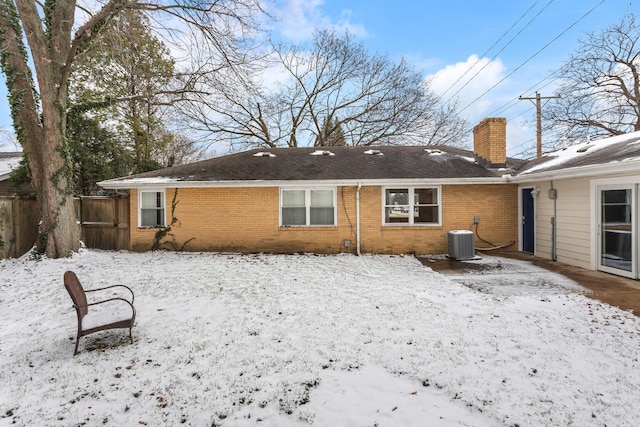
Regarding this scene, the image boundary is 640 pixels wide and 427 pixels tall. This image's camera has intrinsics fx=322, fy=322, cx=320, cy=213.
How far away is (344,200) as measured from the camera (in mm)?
11062

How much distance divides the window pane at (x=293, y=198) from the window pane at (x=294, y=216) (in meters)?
0.18

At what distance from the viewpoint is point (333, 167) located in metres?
12.0

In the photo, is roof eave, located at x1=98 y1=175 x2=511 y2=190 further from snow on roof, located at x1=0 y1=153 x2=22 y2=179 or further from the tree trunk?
snow on roof, located at x1=0 y1=153 x2=22 y2=179

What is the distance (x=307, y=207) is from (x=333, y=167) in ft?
6.31

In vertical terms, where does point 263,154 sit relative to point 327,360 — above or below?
above

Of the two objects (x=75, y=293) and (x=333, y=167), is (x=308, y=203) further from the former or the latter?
(x=75, y=293)

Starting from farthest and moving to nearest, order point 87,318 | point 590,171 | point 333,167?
1. point 333,167
2. point 590,171
3. point 87,318

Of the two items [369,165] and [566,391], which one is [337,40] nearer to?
[369,165]

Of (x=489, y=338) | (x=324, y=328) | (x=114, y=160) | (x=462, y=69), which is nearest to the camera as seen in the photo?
(x=489, y=338)

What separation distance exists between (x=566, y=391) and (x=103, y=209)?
44.5ft

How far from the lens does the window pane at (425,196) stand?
11.2m

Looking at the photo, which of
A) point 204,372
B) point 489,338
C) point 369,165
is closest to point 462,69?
point 369,165

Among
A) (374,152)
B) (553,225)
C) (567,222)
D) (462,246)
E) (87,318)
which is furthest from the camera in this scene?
(374,152)

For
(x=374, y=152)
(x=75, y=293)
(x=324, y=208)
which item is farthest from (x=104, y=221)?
(x=374, y=152)
